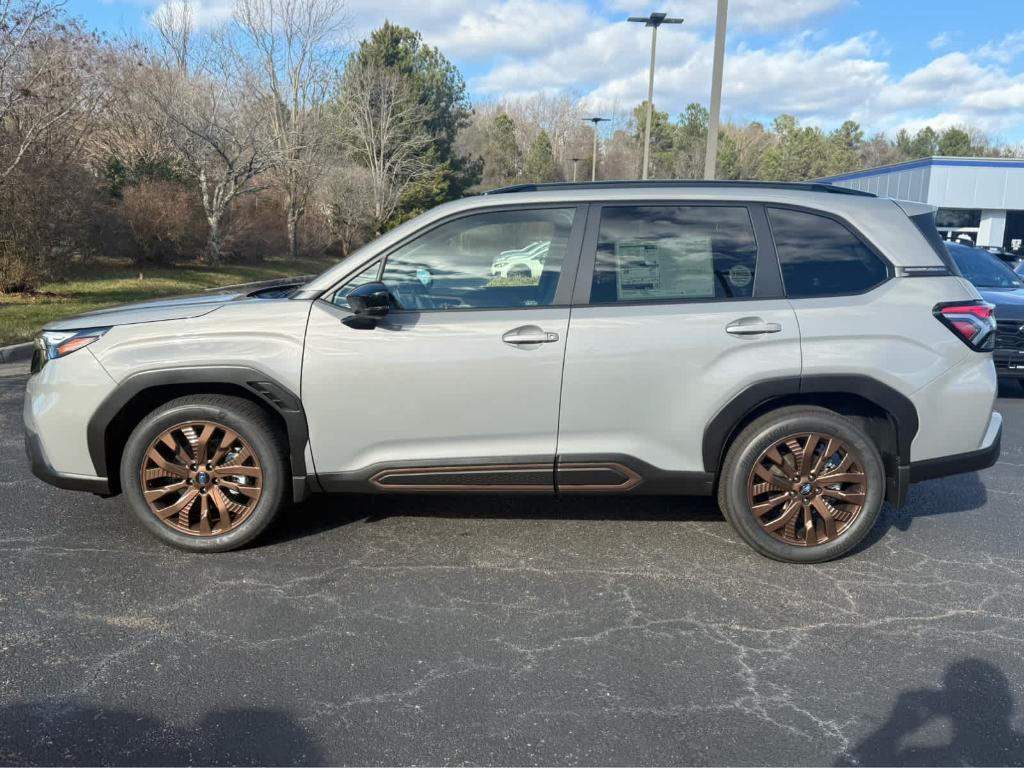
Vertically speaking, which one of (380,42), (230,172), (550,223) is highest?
(380,42)

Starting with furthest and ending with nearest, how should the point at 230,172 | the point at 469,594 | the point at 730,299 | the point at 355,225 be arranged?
the point at 355,225
the point at 230,172
the point at 730,299
the point at 469,594

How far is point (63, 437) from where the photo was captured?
398cm

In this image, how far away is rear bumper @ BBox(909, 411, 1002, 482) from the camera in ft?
13.1

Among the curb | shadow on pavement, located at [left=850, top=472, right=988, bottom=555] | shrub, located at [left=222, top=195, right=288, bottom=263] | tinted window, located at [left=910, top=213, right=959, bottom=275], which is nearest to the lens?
tinted window, located at [left=910, top=213, right=959, bottom=275]

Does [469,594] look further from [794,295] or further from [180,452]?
[794,295]

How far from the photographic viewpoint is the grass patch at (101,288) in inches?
472

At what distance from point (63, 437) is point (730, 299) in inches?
135

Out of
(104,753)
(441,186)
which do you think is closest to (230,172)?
(441,186)

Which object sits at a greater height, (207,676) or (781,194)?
(781,194)

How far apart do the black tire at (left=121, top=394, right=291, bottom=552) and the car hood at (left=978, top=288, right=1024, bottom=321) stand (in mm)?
7692

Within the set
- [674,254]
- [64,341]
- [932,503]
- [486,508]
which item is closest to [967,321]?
[674,254]

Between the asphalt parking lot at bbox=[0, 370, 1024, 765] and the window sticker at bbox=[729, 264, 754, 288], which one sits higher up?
the window sticker at bbox=[729, 264, 754, 288]

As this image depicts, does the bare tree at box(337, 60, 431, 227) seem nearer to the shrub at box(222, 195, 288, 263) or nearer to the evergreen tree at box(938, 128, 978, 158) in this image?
the shrub at box(222, 195, 288, 263)

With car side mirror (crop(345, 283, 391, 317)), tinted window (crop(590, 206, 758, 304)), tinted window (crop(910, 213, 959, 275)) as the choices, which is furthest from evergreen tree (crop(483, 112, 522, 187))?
car side mirror (crop(345, 283, 391, 317))
